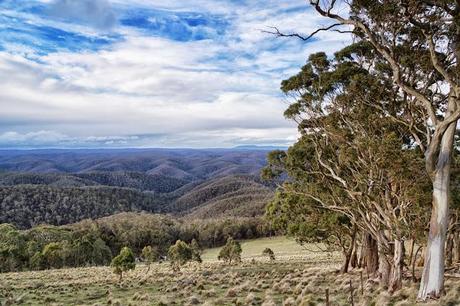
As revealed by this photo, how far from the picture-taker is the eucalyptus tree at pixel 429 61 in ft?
46.4

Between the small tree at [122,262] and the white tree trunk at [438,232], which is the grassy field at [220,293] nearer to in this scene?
the white tree trunk at [438,232]

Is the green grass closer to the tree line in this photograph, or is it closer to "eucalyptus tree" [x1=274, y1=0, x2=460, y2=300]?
the tree line

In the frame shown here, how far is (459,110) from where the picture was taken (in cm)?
1341

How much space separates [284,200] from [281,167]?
471cm

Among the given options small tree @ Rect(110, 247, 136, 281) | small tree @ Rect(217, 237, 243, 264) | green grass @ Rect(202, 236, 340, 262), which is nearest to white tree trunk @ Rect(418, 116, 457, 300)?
small tree @ Rect(110, 247, 136, 281)

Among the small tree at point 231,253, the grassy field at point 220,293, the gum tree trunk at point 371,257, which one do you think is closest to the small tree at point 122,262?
the grassy field at point 220,293

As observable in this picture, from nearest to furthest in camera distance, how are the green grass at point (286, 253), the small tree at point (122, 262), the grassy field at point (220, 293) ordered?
the grassy field at point (220, 293) → the small tree at point (122, 262) → the green grass at point (286, 253)

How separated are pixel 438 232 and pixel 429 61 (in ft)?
22.2

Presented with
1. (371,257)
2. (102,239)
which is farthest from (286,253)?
(102,239)

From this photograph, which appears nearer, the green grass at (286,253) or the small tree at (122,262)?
the small tree at (122,262)

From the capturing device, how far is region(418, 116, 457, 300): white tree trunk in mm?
14109

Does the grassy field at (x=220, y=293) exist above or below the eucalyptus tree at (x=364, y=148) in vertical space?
below

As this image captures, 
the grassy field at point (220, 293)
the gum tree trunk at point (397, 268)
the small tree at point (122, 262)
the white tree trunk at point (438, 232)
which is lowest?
the small tree at point (122, 262)

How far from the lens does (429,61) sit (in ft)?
56.1
